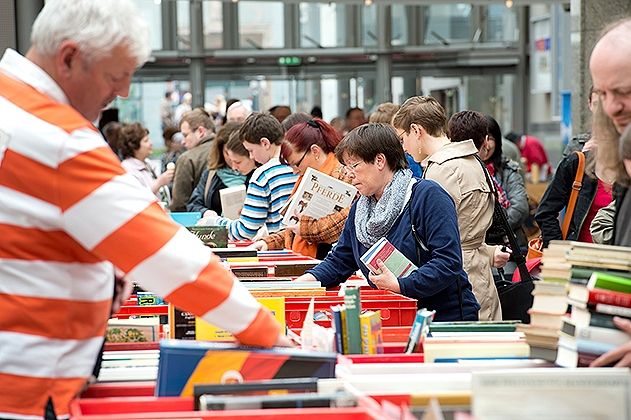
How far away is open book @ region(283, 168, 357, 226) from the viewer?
6.35 m

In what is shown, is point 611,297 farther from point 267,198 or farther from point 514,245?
point 267,198

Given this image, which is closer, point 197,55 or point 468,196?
point 468,196

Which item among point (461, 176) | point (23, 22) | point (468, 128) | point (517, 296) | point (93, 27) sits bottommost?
point (517, 296)

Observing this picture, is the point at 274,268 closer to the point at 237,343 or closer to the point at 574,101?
the point at 237,343

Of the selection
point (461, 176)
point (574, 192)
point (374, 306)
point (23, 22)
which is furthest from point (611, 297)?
point (23, 22)

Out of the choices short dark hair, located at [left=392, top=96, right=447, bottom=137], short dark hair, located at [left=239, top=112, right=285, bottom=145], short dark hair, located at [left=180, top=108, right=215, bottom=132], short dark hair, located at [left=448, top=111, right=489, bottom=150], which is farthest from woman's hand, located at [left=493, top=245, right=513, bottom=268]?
short dark hair, located at [left=180, top=108, right=215, bottom=132]

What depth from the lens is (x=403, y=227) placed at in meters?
5.00

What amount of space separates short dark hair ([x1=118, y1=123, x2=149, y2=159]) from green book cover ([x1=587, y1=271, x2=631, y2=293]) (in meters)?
9.64

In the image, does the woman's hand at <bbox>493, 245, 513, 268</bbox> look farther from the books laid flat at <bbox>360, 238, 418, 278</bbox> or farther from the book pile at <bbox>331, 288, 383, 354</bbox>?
the book pile at <bbox>331, 288, 383, 354</bbox>

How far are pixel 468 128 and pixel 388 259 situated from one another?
253cm

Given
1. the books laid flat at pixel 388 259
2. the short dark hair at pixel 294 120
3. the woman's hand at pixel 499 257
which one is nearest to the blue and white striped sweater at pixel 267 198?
the short dark hair at pixel 294 120

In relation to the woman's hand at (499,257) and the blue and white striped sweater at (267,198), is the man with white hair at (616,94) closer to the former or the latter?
the woman's hand at (499,257)

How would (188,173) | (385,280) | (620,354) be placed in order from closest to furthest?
(620,354) → (385,280) → (188,173)

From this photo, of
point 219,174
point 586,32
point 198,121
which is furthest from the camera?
point 198,121
